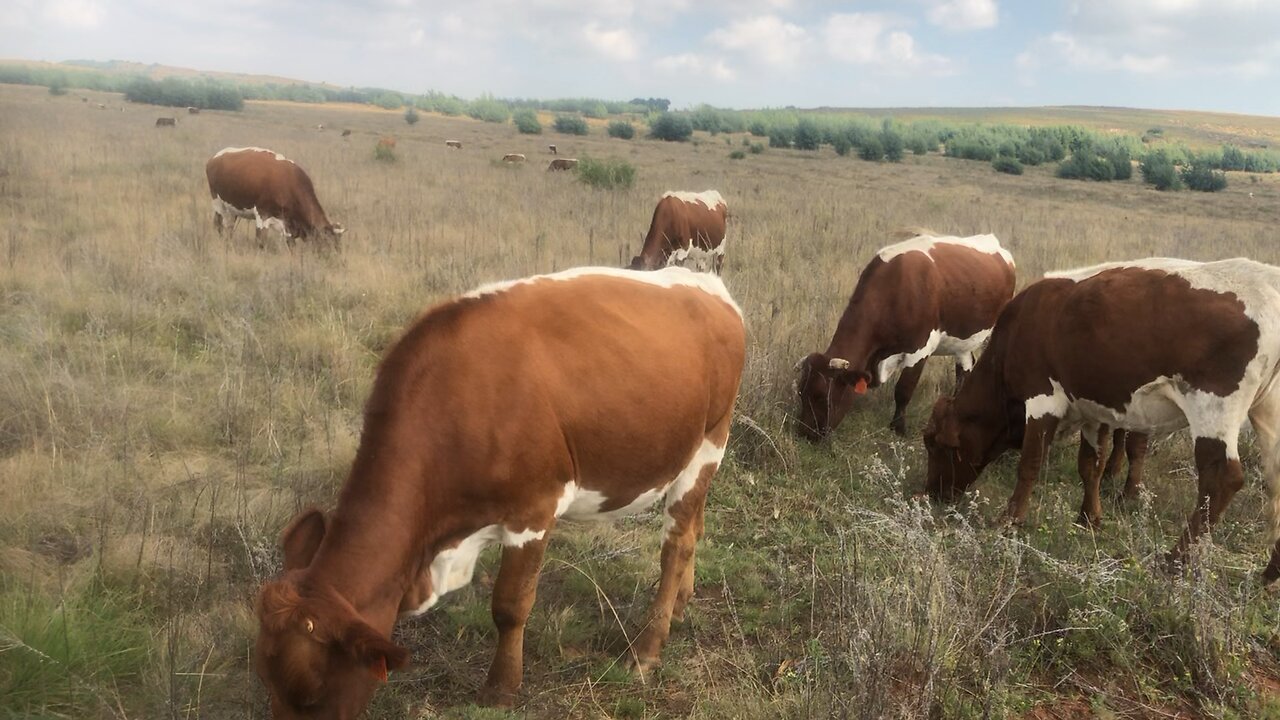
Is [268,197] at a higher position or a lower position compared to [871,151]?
lower

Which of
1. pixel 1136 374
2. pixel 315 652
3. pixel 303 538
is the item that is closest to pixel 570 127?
pixel 1136 374

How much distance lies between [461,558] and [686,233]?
Answer: 9.44 metres

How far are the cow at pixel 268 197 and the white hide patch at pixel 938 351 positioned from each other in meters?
8.95

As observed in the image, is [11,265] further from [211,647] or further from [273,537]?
[211,647]

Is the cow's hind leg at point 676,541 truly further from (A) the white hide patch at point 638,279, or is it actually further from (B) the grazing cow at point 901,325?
(B) the grazing cow at point 901,325

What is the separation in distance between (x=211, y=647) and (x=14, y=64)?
146 meters

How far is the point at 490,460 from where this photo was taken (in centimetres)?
270

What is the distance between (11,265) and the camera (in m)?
8.34

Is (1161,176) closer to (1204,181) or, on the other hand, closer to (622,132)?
(1204,181)

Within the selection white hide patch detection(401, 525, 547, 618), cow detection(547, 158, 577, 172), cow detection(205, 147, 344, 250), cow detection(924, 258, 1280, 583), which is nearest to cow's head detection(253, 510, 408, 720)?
white hide patch detection(401, 525, 547, 618)

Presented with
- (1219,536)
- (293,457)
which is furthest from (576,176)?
(1219,536)

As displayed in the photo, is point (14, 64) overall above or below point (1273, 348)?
above

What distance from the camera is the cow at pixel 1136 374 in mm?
4039

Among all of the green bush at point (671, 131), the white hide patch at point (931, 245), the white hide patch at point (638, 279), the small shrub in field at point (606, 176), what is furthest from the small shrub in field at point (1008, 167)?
the white hide patch at point (638, 279)
